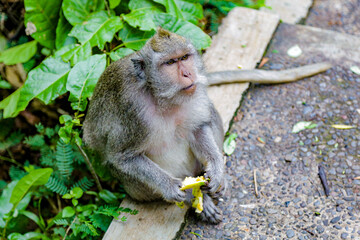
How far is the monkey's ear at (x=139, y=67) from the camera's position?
3.24m

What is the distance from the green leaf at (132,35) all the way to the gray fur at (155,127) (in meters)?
0.92

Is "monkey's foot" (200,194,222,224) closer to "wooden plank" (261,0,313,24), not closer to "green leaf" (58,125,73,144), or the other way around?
"green leaf" (58,125,73,144)

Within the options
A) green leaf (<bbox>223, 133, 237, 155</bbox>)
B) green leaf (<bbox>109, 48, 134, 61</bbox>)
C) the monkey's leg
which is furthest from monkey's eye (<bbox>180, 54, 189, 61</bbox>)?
green leaf (<bbox>109, 48, 134, 61</bbox>)

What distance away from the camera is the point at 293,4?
647 cm

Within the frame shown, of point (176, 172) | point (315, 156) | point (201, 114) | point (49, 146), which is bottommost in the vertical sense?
point (49, 146)

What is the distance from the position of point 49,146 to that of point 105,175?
4.32 ft

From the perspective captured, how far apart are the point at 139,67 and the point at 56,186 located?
1735 mm

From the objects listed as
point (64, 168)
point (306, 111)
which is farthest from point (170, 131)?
point (306, 111)

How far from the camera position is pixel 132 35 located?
4.67 metres

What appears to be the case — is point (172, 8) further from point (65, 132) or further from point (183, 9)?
point (65, 132)

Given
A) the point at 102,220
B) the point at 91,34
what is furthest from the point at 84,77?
the point at 102,220

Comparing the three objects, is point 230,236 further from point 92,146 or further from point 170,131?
point 92,146

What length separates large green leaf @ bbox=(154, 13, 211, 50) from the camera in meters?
4.57

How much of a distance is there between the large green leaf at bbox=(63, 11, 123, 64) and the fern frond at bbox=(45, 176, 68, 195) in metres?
1.25
